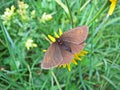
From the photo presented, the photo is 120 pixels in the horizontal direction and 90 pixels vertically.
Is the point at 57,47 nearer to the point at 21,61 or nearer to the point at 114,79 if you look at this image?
the point at 21,61

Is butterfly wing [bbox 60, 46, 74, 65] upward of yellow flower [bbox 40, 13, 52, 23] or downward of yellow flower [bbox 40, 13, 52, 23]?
downward

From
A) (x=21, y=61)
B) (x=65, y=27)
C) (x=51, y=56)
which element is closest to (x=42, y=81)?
(x=21, y=61)

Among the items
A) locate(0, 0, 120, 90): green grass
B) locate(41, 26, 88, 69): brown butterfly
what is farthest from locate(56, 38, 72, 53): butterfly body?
locate(0, 0, 120, 90): green grass

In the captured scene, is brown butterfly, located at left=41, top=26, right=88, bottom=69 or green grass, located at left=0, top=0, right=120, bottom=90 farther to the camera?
green grass, located at left=0, top=0, right=120, bottom=90

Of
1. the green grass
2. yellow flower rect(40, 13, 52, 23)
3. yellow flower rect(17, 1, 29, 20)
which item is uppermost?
yellow flower rect(17, 1, 29, 20)

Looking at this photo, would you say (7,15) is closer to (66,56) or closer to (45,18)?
(45,18)

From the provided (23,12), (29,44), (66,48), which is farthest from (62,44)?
(23,12)

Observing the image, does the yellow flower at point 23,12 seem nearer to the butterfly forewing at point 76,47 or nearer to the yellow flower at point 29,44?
the yellow flower at point 29,44

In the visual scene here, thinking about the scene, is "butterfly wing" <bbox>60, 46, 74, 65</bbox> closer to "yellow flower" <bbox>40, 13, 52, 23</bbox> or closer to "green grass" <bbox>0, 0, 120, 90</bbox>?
"green grass" <bbox>0, 0, 120, 90</bbox>

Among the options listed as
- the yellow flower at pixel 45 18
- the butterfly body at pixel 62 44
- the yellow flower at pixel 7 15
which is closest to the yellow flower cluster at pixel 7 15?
the yellow flower at pixel 7 15
